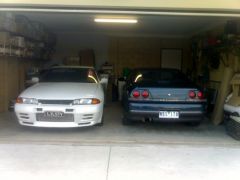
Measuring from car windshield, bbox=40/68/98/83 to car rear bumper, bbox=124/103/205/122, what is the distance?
5.12 feet

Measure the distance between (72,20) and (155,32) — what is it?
4.44m

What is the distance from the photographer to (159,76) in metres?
7.86

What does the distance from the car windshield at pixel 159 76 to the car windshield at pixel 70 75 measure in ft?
3.25

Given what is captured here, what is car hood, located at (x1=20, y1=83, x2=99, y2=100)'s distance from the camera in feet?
21.4

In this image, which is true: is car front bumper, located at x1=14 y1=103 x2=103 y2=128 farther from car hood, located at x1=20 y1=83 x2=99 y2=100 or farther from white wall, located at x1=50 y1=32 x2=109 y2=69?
white wall, located at x1=50 y1=32 x2=109 y2=69

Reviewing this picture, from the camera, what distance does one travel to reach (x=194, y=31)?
539 inches

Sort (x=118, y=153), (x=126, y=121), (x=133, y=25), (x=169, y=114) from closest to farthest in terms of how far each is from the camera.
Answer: (x=118, y=153), (x=169, y=114), (x=126, y=121), (x=133, y=25)

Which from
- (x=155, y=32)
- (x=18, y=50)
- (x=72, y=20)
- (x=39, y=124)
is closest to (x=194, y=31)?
(x=155, y=32)

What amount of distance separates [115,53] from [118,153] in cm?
1030

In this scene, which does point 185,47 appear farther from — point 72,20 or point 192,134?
point 192,134

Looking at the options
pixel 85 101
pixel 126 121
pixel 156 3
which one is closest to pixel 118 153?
pixel 85 101

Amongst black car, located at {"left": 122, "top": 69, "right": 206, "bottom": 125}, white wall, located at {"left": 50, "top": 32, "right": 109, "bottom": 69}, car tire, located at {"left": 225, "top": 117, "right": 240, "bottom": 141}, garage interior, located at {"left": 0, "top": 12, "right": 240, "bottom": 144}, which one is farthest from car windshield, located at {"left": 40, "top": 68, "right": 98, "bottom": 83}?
white wall, located at {"left": 50, "top": 32, "right": 109, "bottom": 69}

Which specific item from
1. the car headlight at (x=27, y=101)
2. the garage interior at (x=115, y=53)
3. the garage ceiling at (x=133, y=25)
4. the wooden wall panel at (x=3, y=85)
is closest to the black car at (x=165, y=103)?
the garage interior at (x=115, y=53)

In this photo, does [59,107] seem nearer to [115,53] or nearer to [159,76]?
[159,76]
